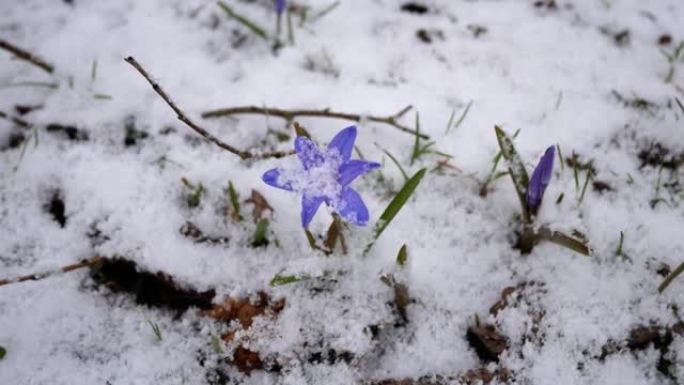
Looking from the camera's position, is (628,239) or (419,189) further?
(419,189)

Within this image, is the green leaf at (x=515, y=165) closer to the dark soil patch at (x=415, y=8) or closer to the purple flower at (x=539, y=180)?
the purple flower at (x=539, y=180)

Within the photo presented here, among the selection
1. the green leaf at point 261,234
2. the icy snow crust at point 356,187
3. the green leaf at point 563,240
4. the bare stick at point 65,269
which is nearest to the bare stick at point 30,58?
the icy snow crust at point 356,187

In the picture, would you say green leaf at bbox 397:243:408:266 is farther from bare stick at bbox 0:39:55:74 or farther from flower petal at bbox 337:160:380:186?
bare stick at bbox 0:39:55:74

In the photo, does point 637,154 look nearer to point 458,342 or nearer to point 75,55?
point 458,342

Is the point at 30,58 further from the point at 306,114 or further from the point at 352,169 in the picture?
the point at 352,169

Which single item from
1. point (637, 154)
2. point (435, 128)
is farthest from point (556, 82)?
point (435, 128)
